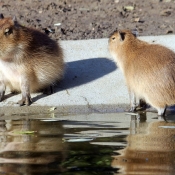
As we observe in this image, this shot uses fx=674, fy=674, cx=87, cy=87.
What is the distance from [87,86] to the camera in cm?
866

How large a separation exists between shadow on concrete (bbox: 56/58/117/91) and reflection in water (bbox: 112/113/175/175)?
1.78 metres

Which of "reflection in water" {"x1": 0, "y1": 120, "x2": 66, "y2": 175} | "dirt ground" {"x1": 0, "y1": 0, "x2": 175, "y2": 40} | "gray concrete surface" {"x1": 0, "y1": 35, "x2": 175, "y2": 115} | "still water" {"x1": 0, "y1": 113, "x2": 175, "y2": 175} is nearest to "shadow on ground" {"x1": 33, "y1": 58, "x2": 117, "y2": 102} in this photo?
"gray concrete surface" {"x1": 0, "y1": 35, "x2": 175, "y2": 115}

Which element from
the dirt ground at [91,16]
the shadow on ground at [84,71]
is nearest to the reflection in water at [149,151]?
the shadow on ground at [84,71]

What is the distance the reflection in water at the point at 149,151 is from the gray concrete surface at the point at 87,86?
1.04 meters

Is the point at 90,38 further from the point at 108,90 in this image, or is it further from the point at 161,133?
the point at 161,133

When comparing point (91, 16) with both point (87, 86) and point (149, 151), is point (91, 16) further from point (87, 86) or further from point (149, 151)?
point (149, 151)

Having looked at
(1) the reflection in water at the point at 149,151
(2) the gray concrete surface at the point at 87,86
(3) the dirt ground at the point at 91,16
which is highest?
(3) the dirt ground at the point at 91,16

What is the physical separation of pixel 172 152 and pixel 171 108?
2.38 m

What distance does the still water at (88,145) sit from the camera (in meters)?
5.19

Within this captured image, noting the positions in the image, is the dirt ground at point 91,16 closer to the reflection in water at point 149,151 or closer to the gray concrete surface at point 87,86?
the gray concrete surface at point 87,86

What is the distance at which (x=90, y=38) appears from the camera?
10.3 m

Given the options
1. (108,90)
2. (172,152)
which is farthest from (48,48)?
(172,152)

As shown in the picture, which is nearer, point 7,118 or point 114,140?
point 114,140

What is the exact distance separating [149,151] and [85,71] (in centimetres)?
352
